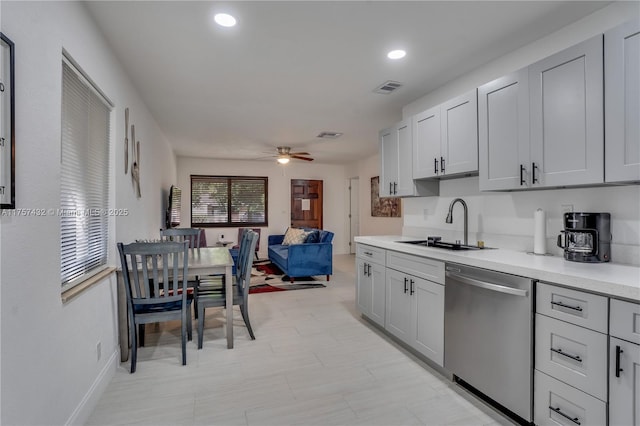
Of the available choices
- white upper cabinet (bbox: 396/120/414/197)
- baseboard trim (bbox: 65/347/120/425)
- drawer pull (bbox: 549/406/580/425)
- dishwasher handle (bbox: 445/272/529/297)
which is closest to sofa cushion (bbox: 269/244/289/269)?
white upper cabinet (bbox: 396/120/414/197)

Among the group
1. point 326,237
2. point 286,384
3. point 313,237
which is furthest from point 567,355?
point 313,237

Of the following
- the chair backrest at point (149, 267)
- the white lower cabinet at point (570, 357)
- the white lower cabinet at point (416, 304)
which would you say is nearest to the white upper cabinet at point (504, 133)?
the white lower cabinet at point (416, 304)

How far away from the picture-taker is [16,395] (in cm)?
135

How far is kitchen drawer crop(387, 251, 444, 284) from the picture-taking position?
257 cm

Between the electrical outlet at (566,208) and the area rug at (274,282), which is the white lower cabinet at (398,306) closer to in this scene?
the electrical outlet at (566,208)

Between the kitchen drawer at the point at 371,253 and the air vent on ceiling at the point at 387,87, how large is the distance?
1712 millimetres

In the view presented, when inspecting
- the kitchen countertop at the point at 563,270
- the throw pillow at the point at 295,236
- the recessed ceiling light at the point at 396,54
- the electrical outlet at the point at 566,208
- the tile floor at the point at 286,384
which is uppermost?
the recessed ceiling light at the point at 396,54

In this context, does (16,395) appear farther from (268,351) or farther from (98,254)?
(268,351)

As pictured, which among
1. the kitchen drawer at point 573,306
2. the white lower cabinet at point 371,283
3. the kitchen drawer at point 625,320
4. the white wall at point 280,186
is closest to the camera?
the kitchen drawer at point 625,320

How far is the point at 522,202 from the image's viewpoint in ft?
8.75

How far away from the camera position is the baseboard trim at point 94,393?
6.24ft

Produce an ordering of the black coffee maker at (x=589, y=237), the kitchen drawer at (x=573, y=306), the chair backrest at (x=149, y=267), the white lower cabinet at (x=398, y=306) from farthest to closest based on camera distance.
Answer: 1. the white lower cabinet at (x=398, y=306)
2. the chair backrest at (x=149, y=267)
3. the black coffee maker at (x=589, y=237)
4. the kitchen drawer at (x=573, y=306)

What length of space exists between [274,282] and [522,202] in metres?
4.17

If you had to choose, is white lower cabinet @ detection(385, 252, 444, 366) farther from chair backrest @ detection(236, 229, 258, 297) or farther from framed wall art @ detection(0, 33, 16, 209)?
framed wall art @ detection(0, 33, 16, 209)
